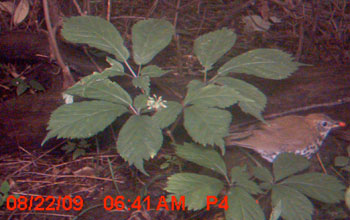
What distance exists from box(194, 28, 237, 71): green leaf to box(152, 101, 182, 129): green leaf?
34 cm

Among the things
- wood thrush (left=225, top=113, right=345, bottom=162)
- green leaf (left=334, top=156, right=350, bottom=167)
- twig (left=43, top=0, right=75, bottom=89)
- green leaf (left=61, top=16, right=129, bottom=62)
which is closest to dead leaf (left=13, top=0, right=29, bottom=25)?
twig (left=43, top=0, right=75, bottom=89)

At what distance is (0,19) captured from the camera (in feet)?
8.23

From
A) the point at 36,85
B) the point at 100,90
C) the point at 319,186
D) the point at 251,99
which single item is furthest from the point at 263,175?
the point at 36,85

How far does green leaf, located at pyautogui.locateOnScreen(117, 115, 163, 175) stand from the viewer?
1297 millimetres

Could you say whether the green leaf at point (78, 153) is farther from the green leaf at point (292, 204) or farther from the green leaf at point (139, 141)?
the green leaf at point (292, 204)

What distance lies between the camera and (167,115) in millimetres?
1425

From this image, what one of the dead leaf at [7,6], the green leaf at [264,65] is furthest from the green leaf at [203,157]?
the dead leaf at [7,6]

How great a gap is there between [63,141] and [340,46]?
2375mm

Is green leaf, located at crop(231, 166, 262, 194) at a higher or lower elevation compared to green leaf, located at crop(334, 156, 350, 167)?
higher

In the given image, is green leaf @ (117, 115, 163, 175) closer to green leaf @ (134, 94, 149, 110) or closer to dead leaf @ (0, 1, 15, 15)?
green leaf @ (134, 94, 149, 110)

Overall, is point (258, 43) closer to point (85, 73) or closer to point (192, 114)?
point (85, 73)

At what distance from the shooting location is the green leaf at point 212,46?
169cm

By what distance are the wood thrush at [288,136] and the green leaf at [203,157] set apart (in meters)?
0.31

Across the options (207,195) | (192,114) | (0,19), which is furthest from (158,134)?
(0,19)
